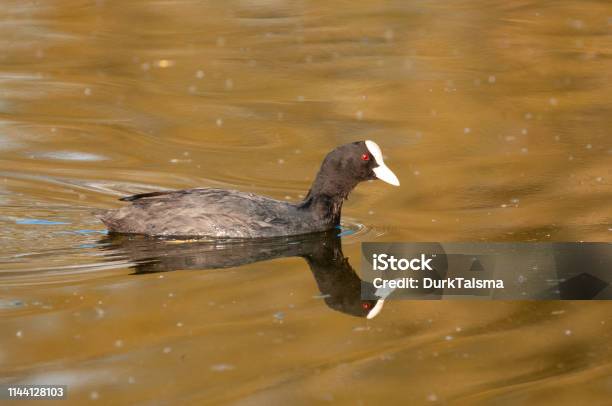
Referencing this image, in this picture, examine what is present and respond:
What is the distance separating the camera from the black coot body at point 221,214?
30.2 feet

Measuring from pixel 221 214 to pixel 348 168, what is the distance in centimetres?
115

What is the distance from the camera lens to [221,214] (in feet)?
30.3

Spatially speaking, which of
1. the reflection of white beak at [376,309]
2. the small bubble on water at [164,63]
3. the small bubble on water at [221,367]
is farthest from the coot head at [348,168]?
the small bubble on water at [164,63]

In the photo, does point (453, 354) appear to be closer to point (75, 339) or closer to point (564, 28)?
point (75, 339)

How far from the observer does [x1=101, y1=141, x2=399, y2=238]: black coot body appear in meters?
9.22

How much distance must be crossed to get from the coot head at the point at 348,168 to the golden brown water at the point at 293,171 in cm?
41

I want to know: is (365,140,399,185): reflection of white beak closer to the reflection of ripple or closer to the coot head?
the coot head

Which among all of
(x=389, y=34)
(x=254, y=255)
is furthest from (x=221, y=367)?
(x=389, y=34)

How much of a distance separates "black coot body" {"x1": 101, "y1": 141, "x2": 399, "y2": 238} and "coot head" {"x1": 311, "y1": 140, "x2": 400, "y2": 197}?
0.01 m

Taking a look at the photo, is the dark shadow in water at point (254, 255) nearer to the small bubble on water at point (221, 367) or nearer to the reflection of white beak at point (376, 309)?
the reflection of white beak at point (376, 309)

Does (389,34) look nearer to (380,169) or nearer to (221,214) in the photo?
(380,169)

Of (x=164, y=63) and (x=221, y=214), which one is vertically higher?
(x=164, y=63)

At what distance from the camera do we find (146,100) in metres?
14.3

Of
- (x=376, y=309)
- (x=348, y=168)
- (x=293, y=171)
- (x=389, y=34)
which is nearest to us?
(x=376, y=309)
